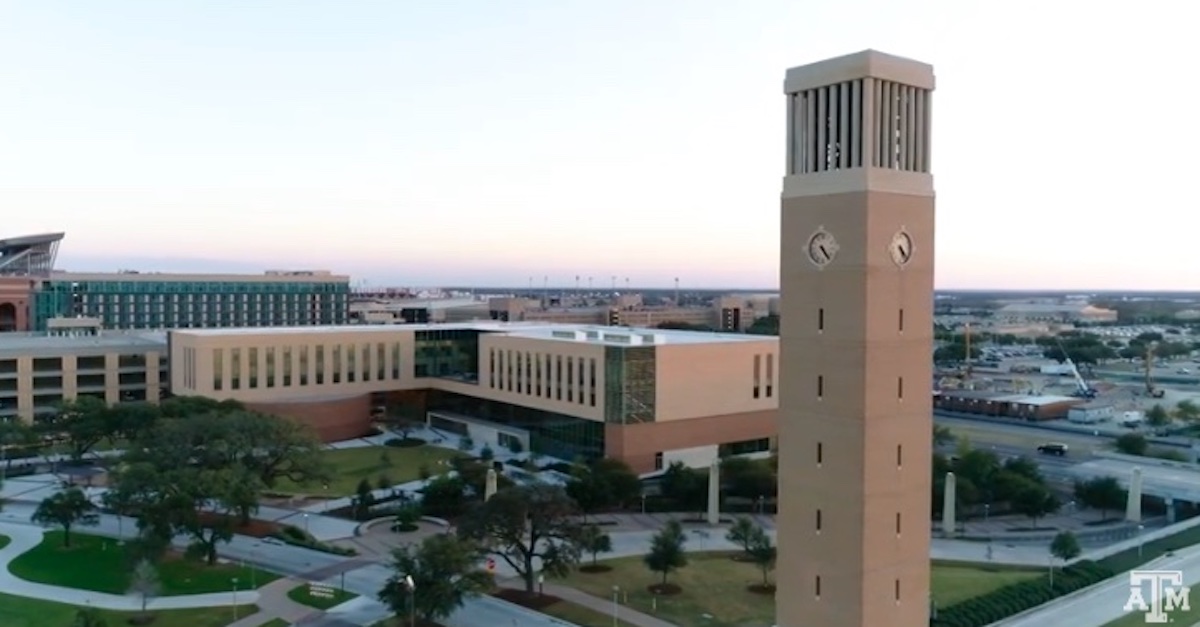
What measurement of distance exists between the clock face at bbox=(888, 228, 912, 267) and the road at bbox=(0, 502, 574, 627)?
18248 millimetres

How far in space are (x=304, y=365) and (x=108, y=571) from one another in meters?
37.6

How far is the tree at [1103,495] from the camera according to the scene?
51.6 m

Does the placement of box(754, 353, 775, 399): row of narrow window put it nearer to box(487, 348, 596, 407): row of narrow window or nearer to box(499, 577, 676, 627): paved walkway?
box(487, 348, 596, 407): row of narrow window

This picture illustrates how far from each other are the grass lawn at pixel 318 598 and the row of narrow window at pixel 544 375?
95.5 feet

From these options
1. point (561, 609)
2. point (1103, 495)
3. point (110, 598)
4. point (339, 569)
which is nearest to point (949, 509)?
point (1103, 495)

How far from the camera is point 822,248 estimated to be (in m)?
25.2

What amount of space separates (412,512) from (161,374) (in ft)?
150

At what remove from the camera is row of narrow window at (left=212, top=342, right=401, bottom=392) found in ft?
236

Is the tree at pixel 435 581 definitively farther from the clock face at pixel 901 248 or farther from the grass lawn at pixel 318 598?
the clock face at pixel 901 248

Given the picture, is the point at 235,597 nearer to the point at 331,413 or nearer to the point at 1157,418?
the point at 331,413

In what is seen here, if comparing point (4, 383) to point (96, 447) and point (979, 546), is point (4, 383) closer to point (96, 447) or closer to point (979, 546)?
point (96, 447)

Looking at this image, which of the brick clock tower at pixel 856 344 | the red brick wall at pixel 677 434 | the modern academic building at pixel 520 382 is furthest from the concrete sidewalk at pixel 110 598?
the modern academic building at pixel 520 382

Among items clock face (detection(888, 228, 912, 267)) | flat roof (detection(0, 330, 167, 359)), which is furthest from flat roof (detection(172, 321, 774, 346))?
clock face (detection(888, 228, 912, 267))

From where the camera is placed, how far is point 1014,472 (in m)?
53.7
